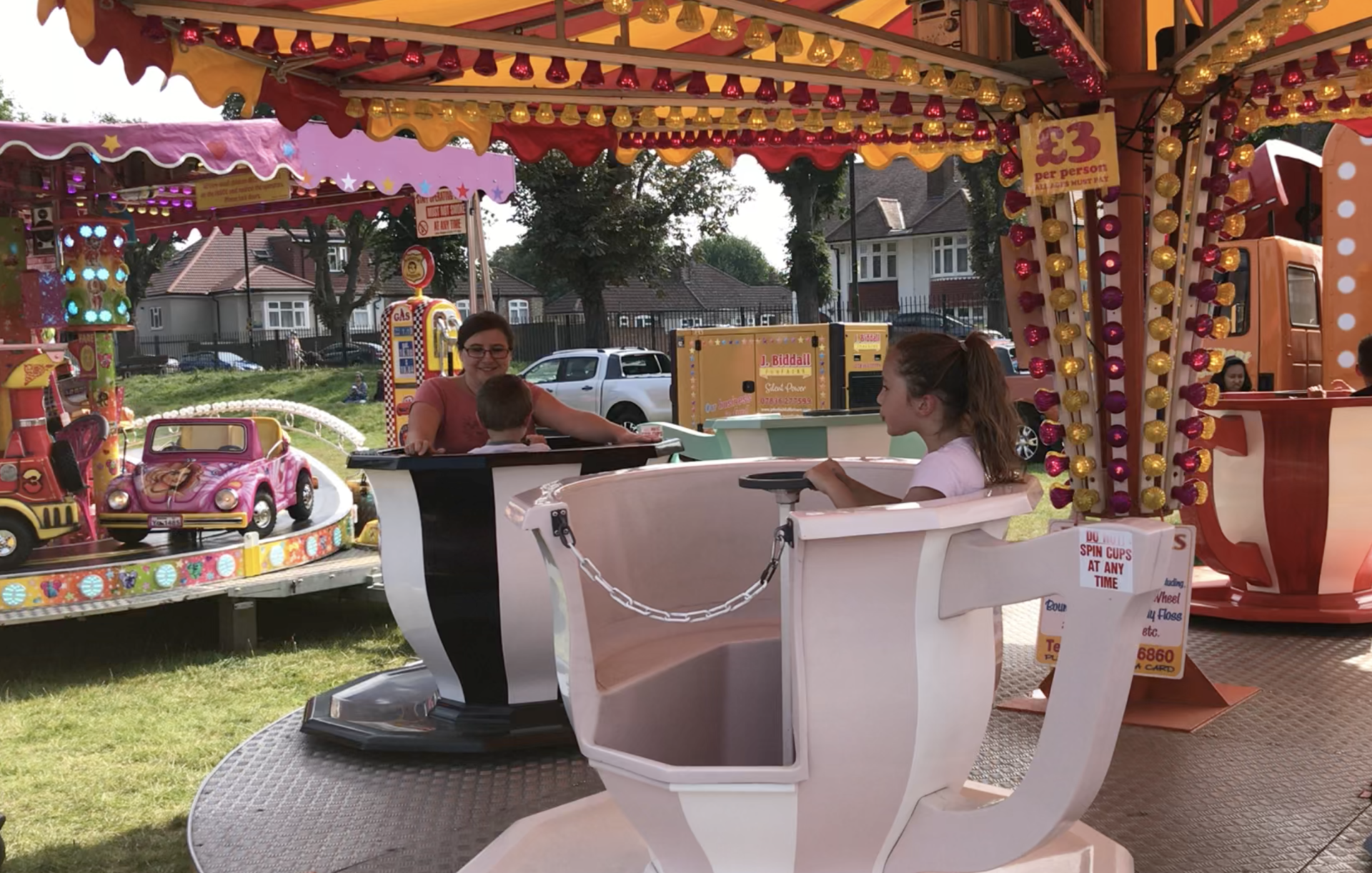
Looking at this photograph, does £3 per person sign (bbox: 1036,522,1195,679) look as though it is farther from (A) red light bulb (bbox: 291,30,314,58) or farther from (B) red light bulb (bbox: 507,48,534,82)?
(A) red light bulb (bbox: 291,30,314,58)

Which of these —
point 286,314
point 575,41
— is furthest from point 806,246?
point 286,314

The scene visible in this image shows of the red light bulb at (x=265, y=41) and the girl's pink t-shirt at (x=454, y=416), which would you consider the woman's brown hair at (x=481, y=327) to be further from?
the red light bulb at (x=265, y=41)

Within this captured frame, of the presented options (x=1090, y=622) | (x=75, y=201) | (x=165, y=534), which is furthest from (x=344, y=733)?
(x=75, y=201)

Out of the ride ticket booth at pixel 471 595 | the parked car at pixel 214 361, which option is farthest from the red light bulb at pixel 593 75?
the parked car at pixel 214 361

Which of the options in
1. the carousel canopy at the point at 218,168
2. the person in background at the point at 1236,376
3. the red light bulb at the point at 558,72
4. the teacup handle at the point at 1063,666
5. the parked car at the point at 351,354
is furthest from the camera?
the parked car at the point at 351,354

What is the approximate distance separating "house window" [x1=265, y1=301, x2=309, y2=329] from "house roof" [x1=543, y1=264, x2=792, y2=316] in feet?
37.1

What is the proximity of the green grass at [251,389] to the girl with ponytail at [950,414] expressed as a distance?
66.9 feet

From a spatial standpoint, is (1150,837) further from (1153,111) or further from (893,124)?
(893,124)

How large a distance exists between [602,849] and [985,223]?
30.9 metres

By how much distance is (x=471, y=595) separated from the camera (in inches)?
166

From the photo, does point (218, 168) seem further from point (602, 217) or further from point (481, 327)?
point (602, 217)

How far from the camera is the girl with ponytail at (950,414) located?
2.61m

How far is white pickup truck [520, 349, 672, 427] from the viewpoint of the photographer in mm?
18781

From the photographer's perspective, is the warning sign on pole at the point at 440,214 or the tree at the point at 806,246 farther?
the tree at the point at 806,246
